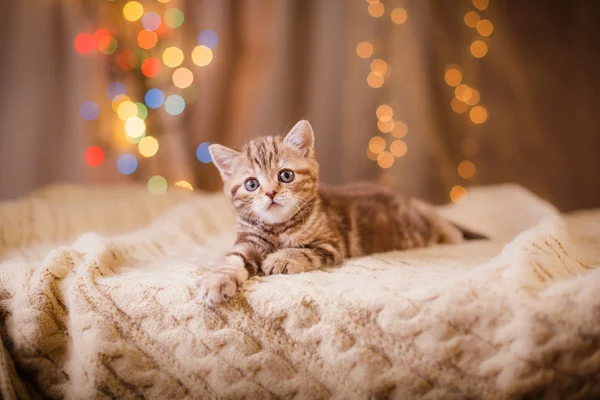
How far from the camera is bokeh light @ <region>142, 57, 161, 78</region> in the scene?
7.85 feet

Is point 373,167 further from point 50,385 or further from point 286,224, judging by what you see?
point 50,385

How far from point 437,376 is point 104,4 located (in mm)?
2741

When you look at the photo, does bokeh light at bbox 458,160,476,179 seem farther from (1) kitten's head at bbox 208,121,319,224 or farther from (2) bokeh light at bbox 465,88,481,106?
(1) kitten's head at bbox 208,121,319,224

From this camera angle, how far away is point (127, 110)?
243cm

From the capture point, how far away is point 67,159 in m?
2.68

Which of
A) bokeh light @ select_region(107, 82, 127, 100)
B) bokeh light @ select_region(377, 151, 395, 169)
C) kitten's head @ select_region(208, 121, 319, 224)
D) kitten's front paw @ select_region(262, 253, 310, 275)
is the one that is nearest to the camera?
kitten's front paw @ select_region(262, 253, 310, 275)

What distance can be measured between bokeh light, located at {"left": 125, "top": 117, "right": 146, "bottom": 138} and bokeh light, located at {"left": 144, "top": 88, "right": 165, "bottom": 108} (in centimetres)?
13

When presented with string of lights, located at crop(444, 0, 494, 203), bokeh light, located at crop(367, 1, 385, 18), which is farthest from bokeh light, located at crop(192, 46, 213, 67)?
string of lights, located at crop(444, 0, 494, 203)

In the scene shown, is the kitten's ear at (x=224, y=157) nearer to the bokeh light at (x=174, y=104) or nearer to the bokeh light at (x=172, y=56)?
the bokeh light at (x=174, y=104)

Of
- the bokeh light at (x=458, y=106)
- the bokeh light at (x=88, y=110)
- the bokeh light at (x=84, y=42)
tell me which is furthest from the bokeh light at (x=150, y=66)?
the bokeh light at (x=458, y=106)

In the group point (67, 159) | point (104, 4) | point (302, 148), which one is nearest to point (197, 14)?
point (104, 4)

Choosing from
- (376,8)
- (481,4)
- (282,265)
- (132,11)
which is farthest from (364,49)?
(282,265)

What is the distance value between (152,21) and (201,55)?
1.08 feet

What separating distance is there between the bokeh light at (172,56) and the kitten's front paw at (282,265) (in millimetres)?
1846
